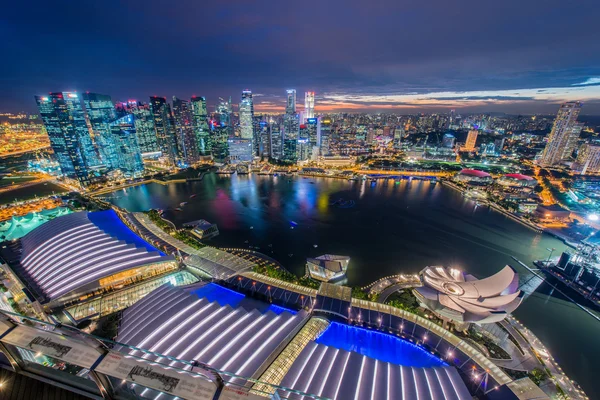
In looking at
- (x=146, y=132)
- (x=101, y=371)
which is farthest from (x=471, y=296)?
(x=146, y=132)

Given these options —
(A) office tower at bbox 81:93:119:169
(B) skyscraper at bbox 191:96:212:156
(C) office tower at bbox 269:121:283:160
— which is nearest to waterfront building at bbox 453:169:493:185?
(C) office tower at bbox 269:121:283:160

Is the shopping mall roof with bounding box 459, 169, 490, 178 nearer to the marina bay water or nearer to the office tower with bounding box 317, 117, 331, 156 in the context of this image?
the marina bay water

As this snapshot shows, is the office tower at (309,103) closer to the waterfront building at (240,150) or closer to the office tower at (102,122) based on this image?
the waterfront building at (240,150)

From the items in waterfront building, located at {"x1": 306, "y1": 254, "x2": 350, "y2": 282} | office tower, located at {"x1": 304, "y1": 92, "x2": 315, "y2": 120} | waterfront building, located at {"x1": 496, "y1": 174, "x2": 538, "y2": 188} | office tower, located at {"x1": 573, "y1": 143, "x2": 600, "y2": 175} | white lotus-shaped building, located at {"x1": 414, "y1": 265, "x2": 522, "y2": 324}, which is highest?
office tower, located at {"x1": 304, "y1": 92, "x2": 315, "y2": 120}

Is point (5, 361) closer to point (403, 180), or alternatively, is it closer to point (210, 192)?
point (210, 192)

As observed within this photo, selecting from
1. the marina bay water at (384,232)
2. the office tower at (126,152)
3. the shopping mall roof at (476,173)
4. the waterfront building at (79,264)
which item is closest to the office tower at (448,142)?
the shopping mall roof at (476,173)

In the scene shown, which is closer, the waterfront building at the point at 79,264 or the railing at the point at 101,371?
the railing at the point at 101,371

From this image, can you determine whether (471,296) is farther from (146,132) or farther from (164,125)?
(146,132)
